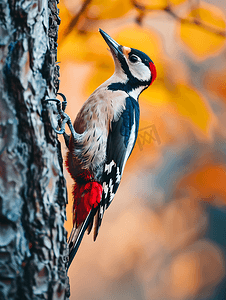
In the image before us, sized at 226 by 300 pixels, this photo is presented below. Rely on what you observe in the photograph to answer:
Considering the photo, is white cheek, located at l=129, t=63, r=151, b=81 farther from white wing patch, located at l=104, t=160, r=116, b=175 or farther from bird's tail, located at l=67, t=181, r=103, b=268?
bird's tail, located at l=67, t=181, r=103, b=268

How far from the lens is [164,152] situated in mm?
1353

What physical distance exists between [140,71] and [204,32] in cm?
58

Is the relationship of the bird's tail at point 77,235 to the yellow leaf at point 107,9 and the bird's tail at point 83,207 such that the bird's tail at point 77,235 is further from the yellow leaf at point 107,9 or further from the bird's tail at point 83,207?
the yellow leaf at point 107,9

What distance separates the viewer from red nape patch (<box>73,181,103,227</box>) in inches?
36.3

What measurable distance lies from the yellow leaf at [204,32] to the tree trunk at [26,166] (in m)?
1.02

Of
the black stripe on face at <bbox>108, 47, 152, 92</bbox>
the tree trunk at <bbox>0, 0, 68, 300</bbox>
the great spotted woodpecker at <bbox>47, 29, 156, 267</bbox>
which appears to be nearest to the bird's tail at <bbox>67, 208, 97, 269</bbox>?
the great spotted woodpecker at <bbox>47, 29, 156, 267</bbox>

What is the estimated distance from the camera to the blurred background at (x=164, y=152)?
1.26 m

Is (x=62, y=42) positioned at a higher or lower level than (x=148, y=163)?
higher

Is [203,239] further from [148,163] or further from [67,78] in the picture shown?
[67,78]

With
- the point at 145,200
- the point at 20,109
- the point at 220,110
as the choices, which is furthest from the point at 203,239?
the point at 20,109

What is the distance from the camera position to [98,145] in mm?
940

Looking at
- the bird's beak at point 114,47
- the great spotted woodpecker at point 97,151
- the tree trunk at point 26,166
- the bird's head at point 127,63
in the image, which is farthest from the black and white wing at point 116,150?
the tree trunk at point 26,166

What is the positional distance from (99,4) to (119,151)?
2.82 feet

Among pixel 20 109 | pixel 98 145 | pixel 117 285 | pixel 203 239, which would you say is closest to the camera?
pixel 20 109
